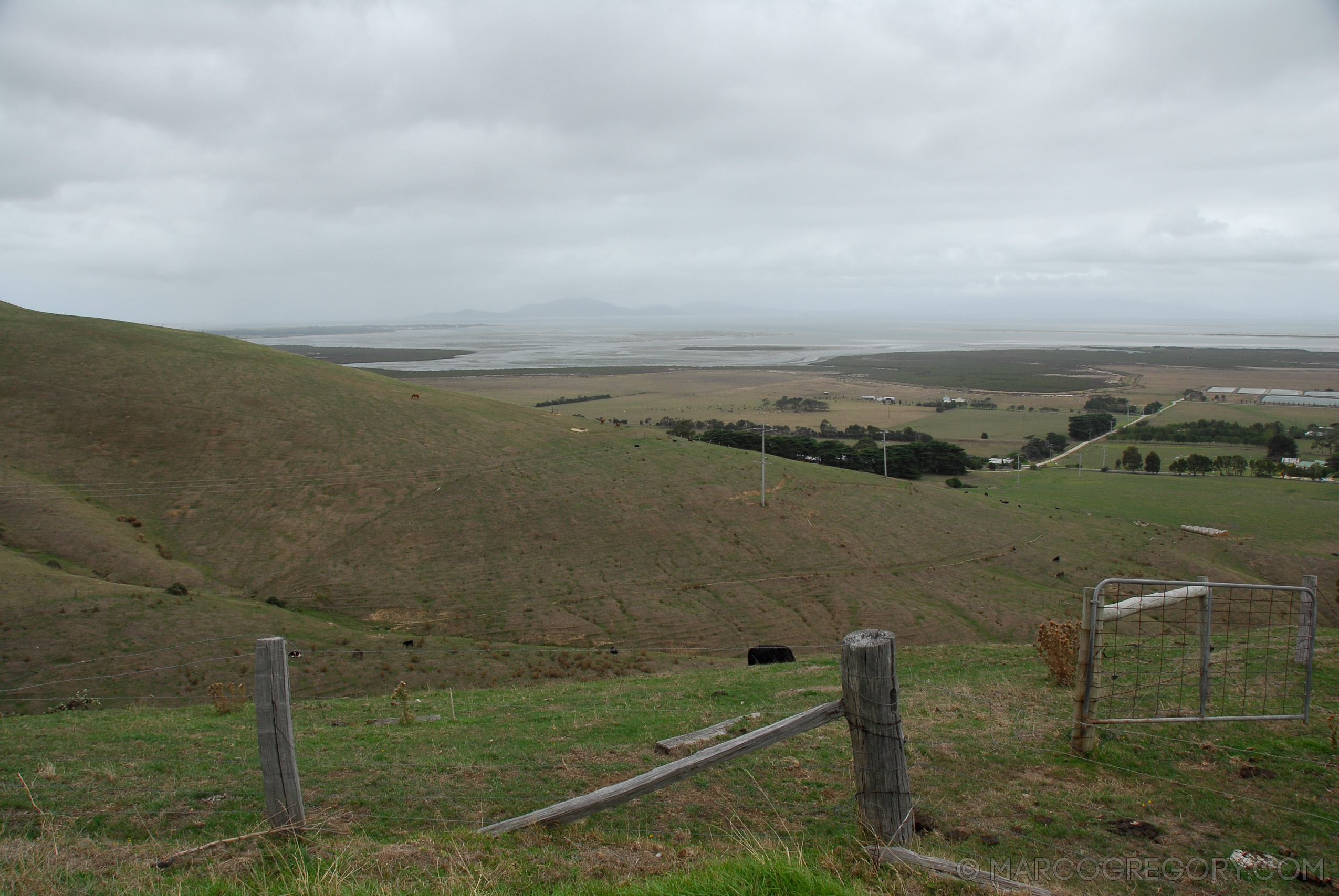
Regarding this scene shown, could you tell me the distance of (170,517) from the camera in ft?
105

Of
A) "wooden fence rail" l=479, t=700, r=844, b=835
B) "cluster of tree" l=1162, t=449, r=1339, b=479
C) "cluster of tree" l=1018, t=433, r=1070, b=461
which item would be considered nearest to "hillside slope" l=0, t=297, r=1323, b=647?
"wooden fence rail" l=479, t=700, r=844, b=835

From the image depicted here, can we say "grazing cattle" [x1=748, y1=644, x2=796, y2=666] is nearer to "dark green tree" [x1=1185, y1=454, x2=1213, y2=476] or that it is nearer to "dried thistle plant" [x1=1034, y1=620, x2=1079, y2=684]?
"dried thistle plant" [x1=1034, y1=620, x2=1079, y2=684]

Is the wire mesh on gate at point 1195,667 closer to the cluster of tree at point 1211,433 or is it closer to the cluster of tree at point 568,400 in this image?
the cluster of tree at point 1211,433

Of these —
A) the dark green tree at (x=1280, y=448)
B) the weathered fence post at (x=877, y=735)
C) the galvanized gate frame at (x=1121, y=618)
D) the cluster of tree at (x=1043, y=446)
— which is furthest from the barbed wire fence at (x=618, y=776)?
the dark green tree at (x=1280, y=448)

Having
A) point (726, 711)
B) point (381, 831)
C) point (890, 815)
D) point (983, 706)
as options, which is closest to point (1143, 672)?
point (983, 706)

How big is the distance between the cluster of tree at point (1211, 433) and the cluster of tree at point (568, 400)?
73765 mm

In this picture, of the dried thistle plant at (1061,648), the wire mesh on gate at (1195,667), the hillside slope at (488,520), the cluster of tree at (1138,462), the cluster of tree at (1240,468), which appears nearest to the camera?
the wire mesh on gate at (1195,667)

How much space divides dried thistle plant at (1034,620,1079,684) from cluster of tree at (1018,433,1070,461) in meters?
75.8

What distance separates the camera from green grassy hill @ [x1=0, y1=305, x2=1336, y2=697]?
2753 cm

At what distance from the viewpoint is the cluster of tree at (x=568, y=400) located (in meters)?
108

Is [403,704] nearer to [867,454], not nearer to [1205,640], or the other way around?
[1205,640]

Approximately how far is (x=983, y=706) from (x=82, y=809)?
31.5ft

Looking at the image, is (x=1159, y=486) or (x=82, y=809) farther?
(x=1159, y=486)

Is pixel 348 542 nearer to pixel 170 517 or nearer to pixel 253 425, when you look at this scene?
pixel 170 517
